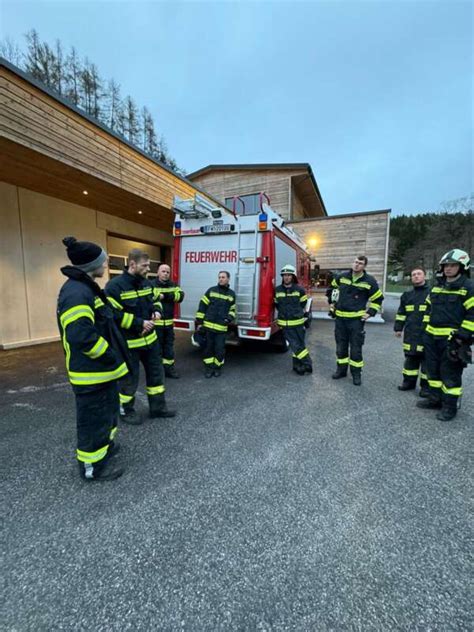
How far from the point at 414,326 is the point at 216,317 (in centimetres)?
295

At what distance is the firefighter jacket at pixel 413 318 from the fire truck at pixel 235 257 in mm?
2034

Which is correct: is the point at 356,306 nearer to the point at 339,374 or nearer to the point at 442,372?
the point at 339,374

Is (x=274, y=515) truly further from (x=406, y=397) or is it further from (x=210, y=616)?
(x=406, y=397)

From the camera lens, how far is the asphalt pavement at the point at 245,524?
1.31 metres

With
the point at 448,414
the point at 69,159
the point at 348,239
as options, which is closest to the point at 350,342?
the point at 448,414

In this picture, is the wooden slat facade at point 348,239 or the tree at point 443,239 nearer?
the wooden slat facade at point 348,239

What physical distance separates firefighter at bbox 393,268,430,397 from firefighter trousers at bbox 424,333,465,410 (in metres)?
0.41

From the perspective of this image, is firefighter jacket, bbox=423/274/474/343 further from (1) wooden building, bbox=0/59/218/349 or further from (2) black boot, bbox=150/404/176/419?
(1) wooden building, bbox=0/59/218/349

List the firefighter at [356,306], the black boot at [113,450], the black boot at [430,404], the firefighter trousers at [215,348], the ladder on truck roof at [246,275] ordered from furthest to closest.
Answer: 1. the ladder on truck roof at [246,275]
2. the firefighter trousers at [215,348]
3. the firefighter at [356,306]
4. the black boot at [430,404]
5. the black boot at [113,450]

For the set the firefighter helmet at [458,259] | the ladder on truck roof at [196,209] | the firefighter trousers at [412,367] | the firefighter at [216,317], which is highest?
the ladder on truck roof at [196,209]

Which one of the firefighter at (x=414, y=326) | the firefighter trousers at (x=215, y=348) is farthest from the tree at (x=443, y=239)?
the firefighter trousers at (x=215, y=348)

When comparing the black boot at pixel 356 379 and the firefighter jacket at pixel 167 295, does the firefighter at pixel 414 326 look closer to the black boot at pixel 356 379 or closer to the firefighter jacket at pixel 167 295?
the black boot at pixel 356 379

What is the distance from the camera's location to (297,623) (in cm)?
125

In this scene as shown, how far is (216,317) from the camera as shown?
4.40 m
